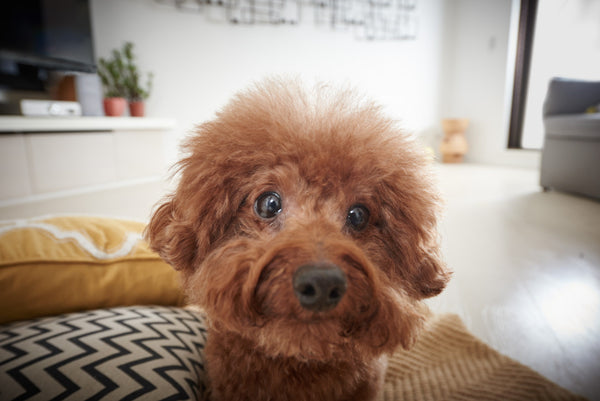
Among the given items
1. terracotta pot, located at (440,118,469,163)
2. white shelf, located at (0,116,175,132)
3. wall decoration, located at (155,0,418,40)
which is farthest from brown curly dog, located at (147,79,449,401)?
terracotta pot, located at (440,118,469,163)

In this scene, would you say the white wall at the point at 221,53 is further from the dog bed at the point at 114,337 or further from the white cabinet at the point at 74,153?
the dog bed at the point at 114,337

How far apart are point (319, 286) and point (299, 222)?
0.50 feet

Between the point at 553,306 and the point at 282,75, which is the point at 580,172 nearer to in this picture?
→ the point at 553,306

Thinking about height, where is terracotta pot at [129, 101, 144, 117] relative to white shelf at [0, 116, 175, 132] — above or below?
above

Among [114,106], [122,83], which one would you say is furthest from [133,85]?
[114,106]

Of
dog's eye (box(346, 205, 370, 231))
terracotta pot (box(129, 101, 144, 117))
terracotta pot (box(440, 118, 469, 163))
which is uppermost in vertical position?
terracotta pot (box(129, 101, 144, 117))

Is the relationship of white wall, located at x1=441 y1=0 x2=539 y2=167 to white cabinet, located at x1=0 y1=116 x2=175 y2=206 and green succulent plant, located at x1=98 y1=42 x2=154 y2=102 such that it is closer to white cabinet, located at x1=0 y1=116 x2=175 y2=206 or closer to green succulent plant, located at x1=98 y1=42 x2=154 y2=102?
white cabinet, located at x1=0 y1=116 x2=175 y2=206

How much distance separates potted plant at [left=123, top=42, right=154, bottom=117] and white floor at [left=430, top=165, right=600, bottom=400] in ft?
10.1

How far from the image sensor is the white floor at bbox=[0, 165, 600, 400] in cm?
112

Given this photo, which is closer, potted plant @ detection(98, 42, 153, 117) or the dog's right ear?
the dog's right ear

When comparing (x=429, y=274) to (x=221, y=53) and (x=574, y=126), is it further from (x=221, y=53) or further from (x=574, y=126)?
(x=221, y=53)

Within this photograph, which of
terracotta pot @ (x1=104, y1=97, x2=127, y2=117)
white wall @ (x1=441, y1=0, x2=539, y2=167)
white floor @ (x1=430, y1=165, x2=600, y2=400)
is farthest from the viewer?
white wall @ (x1=441, y1=0, x2=539, y2=167)

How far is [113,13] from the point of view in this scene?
11.3 feet

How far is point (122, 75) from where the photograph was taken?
136 inches
